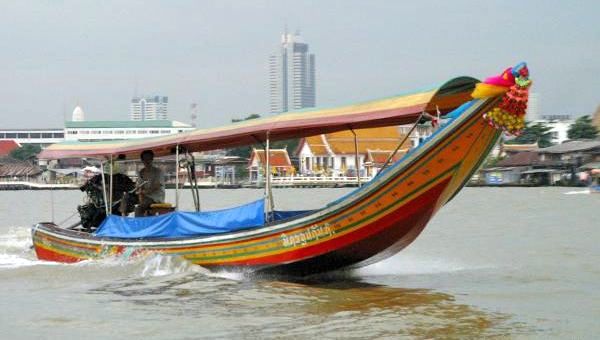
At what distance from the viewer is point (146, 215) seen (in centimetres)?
1220

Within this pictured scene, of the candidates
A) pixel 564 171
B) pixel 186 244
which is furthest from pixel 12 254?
pixel 564 171

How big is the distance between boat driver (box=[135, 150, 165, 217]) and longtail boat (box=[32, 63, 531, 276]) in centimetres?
61

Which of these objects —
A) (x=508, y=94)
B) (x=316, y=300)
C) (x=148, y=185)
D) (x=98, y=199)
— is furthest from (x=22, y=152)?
(x=508, y=94)

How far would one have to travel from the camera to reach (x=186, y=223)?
11.1 m

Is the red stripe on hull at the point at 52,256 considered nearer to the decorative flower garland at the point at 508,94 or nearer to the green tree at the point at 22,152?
the decorative flower garland at the point at 508,94

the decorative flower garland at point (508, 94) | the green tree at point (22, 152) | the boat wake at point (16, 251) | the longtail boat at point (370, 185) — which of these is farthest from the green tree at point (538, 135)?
the decorative flower garland at point (508, 94)

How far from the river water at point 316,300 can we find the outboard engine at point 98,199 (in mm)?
846

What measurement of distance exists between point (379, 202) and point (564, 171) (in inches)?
1885

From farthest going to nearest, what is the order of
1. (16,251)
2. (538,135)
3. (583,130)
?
(538,135), (583,130), (16,251)

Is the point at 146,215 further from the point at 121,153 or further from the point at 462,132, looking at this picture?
the point at 462,132

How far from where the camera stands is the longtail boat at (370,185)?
347 inches

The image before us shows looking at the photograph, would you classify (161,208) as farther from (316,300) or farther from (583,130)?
(583,130)

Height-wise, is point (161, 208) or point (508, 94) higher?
point (508, 94)

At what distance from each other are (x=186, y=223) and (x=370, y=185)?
8.69 ft
